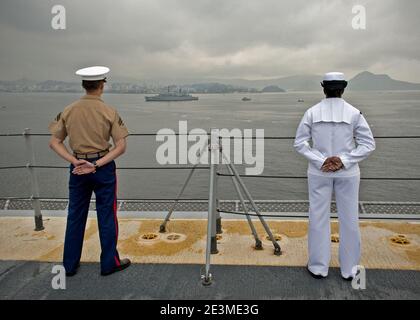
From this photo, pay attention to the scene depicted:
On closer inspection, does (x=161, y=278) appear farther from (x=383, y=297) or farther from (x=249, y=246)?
(x=383, y=297)

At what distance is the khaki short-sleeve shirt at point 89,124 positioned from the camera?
2955mm

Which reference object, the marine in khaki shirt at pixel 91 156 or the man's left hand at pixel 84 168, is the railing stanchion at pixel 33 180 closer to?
the marine in khaki shirt at pixel 91 156

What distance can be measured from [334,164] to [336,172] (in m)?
0.09

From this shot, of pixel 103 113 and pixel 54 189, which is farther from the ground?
pixel 103 113

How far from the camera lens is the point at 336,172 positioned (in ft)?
9.77

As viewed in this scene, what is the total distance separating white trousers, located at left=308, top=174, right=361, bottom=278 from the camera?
3.00m

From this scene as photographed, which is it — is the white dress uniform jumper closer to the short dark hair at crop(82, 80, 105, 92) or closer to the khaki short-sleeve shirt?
the khaki short-sleeve shirt

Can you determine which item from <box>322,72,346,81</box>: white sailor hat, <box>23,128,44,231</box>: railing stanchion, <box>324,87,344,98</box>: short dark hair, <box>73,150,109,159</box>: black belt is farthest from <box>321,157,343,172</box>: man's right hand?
<box>23,128,44,231</box>: railing stanchion

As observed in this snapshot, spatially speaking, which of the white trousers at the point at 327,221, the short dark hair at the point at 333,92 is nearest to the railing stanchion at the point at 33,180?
the white trousers at the point at 327,221

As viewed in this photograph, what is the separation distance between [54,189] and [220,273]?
22.2m

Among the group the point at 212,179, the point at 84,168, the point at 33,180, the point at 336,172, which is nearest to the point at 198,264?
the point at 212,179
